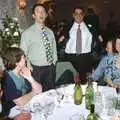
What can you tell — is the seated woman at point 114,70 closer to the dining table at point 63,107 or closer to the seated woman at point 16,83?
the dining table at point 63,107

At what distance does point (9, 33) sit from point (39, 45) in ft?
4.78

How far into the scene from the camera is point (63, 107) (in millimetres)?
3297

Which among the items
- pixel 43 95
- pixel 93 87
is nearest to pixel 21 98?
pixel 43 95

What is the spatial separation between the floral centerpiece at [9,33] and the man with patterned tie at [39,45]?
1145mm

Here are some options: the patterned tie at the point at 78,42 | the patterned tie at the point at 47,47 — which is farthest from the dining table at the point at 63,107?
the patterned tie at the point at 78,42

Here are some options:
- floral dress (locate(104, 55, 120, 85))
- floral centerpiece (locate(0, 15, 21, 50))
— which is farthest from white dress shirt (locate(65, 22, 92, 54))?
floral dress (locate(104, 55, 120, 85))

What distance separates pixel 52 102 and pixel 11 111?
0.33 metres

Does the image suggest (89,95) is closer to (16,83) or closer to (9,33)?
(16,83)

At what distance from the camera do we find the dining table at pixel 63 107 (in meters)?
3.12

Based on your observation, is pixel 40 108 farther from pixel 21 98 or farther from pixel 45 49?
pixel 45 49

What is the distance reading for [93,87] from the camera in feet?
11.8

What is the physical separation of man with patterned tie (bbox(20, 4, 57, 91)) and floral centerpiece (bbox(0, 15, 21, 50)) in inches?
45.1

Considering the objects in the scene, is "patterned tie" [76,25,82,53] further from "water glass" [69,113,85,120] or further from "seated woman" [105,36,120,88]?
"water glass" [69,113,85,120]

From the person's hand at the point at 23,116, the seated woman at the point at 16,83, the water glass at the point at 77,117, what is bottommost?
the water glass at the point at 77,117
